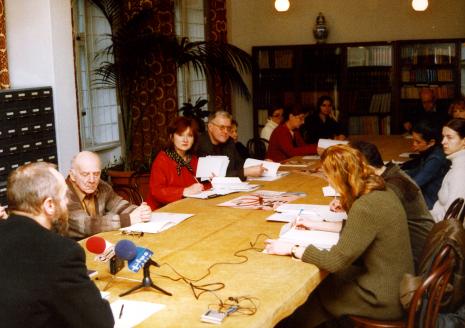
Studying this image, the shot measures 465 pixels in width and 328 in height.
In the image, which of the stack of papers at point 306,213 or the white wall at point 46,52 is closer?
the stack of papers at point 306,213

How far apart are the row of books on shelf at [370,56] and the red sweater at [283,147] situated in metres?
3.49

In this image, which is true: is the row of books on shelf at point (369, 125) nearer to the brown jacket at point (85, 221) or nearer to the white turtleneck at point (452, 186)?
the white turtleneck at point (452, 186)

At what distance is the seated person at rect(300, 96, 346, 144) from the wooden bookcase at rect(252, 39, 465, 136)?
58.3 inches

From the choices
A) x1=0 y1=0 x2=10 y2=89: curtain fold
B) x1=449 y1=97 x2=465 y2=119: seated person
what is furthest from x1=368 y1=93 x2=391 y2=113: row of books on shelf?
x1=0 y1=0 x2=10 y2=89: curtain fold

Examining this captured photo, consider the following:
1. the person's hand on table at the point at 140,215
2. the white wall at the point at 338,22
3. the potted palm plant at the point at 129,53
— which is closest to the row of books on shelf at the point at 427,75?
the white wall at the point at 338,22

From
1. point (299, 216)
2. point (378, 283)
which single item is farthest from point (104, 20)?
point (378, 283)

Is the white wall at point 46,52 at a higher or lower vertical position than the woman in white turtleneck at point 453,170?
higher

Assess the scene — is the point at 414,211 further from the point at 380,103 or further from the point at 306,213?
Answer: the point at 380,103

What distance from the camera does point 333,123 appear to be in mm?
9281

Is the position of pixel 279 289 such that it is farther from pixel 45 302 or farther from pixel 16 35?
pixel 16 35

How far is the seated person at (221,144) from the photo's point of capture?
6062 mm

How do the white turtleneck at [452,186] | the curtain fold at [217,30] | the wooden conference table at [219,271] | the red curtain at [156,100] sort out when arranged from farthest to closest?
the curtain fold at [217,30] < the red curtain at [156,100] < the white turtleneck at [452,186] < the wooden conference table at [219,271]

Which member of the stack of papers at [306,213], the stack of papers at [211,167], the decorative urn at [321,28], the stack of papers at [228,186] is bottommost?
the stack of papers at [306,213]

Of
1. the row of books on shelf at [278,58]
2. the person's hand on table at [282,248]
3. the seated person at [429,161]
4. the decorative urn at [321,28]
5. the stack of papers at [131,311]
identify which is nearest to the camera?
the stack of papers at [131,311]
